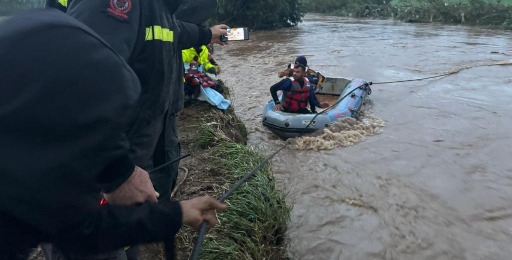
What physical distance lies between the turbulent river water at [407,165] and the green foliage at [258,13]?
9.80m

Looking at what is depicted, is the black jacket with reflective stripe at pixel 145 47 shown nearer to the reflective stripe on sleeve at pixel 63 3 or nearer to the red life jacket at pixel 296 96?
the reflective stripe on sleeve at pixel 63 3

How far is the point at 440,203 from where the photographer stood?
5340mm

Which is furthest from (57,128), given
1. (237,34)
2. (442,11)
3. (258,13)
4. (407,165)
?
(442,11)

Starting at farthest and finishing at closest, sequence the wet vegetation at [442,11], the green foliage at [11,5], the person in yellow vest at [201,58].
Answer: the wet vegetation at [442,11], the person in yellow vest at [201,58], the green foliage at [11,5]

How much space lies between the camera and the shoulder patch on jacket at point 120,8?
1841mm

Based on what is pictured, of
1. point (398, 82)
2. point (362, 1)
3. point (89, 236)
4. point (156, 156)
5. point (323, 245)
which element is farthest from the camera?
point (362, 1)

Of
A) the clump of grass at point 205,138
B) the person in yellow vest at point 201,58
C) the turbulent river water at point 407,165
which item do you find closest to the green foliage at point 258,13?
the turbulent river water at point 407,165

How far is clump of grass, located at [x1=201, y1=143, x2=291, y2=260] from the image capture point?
3413mm

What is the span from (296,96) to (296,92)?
0.28ft

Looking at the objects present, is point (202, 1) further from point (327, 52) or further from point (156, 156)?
point (327, 52)

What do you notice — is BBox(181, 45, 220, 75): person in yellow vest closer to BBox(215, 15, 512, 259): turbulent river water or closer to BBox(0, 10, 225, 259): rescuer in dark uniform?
BBox(215, 15, 512, 259): turbulent river water

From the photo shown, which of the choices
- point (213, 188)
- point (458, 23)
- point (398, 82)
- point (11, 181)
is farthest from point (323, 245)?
point (458, 23)

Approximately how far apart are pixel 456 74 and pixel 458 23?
1278cm

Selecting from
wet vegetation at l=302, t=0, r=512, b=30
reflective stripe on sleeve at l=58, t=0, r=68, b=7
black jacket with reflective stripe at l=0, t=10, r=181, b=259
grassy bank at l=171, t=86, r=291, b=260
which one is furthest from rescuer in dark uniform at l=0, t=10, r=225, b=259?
wet vegetation at l=302, t=0, r=512, b=30
